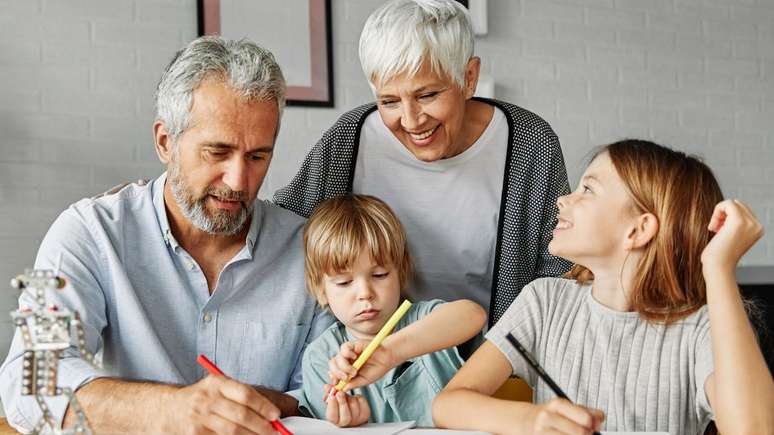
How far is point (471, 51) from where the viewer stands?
191 centimetres

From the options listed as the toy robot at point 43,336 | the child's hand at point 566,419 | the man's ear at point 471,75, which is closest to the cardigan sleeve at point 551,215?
the man's ear at point 471,75

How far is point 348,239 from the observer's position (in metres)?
1.68

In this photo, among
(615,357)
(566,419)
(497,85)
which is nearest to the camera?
(566,419)

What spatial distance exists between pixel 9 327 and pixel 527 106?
2313mm

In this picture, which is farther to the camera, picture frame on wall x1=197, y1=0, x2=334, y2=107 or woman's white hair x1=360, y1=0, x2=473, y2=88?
picture frame on wall x1=197, y1=0, x2=334, y2=107

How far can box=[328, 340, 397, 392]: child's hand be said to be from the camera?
1.32 metres

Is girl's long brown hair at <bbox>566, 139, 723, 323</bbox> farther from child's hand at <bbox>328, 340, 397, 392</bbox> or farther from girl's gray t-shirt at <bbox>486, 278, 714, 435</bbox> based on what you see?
child's hand at <bbox>328, 340, 397, 392</bbox>

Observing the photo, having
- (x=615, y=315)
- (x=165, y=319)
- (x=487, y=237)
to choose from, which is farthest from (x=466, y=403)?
(x=487, y=237)

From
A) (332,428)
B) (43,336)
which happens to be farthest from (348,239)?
(43,336)

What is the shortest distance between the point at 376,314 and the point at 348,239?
0.15 metres

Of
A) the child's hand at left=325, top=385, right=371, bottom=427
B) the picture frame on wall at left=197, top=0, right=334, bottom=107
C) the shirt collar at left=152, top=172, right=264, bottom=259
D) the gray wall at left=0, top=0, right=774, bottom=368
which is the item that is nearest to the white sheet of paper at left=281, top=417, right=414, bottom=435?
the child's hand at left=325, top=385, right=371, bottom=427

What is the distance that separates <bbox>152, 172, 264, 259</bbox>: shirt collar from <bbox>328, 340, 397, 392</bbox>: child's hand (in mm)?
431

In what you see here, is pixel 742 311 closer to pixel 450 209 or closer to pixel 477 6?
pixel 450 209

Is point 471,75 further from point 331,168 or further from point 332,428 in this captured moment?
point 332,428
